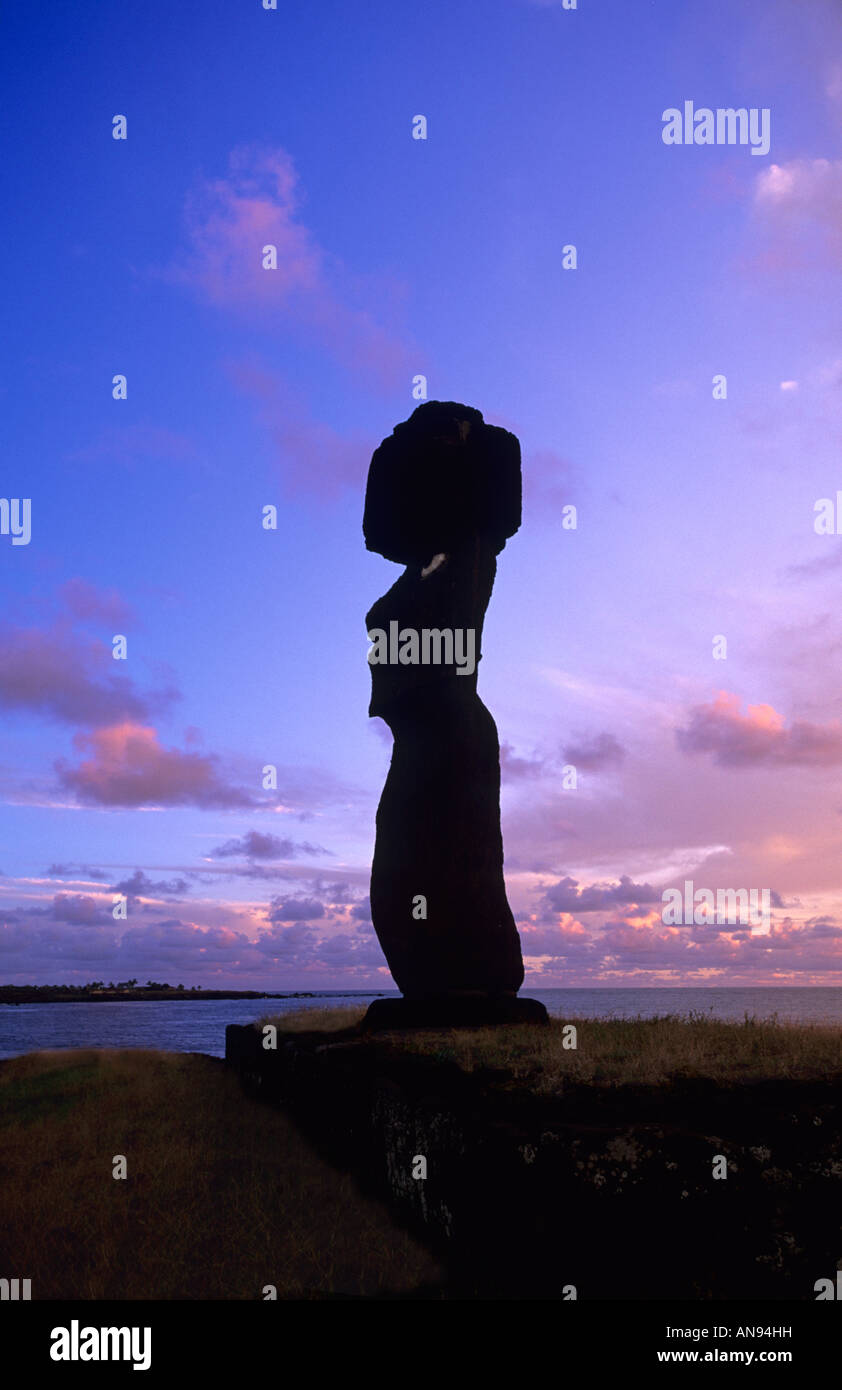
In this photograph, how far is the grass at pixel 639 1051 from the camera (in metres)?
7.46

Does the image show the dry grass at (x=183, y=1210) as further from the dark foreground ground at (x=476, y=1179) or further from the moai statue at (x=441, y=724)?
the moai statue at (x=441, y=724)

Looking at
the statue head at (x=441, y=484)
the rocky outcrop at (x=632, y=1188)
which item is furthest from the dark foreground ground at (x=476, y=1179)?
the statue head at (x=441, y=484)

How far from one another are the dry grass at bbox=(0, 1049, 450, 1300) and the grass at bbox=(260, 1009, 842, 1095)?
1.68 metres

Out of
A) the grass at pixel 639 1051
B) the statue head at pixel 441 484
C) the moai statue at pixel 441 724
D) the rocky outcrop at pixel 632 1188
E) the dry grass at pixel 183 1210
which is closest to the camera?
the rocky outcrop at pixel 632 1188

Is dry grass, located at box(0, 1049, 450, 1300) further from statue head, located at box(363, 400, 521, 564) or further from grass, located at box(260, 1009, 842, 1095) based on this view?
statue head, located at box(363, 400, 521, 564)

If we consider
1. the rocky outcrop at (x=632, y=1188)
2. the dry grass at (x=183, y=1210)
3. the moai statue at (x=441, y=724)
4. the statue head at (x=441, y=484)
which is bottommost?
the dry grass at (x=183, y=1210)

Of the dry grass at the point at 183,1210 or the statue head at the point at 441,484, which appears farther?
the statue head at the point at 441,484

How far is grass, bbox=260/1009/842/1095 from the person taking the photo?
7461 mm

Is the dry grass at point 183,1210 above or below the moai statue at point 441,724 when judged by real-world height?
below

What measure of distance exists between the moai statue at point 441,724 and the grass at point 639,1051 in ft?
3.59

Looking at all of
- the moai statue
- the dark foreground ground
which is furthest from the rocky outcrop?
the moai statue

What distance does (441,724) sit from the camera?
44.5 ft

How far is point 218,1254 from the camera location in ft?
24.3

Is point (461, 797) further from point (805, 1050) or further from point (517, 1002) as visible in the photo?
point (805, 1050)
